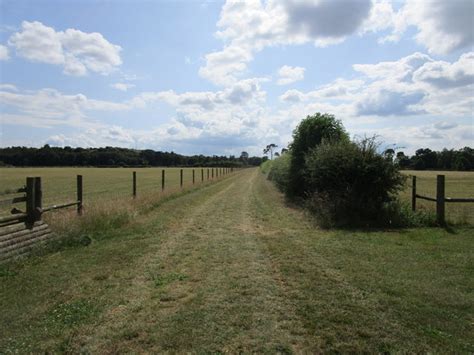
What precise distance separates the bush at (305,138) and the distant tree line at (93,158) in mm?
118295

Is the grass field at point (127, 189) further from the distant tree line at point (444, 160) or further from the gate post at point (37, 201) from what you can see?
the distant tree line at point (444, 160)

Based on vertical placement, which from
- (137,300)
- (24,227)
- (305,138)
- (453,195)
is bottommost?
(453,195)

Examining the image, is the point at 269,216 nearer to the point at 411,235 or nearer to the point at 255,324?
the point at 411,235

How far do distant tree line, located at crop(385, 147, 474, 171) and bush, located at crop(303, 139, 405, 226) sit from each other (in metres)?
99.2

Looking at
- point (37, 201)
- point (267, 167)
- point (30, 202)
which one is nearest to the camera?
point (30, 202)

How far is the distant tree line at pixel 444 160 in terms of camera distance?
346 feet

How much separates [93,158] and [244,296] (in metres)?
142

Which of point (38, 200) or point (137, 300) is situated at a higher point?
point (38, 200)

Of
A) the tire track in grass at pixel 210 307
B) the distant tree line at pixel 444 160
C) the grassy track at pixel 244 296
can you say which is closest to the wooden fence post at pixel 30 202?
the grassy track at pixel 244 296

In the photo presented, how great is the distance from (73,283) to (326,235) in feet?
19.8

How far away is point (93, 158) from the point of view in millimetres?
138250

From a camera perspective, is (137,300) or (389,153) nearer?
(137,300)

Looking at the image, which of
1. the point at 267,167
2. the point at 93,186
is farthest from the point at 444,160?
the point at 93,186

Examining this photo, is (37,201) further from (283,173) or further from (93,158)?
(93,158)
